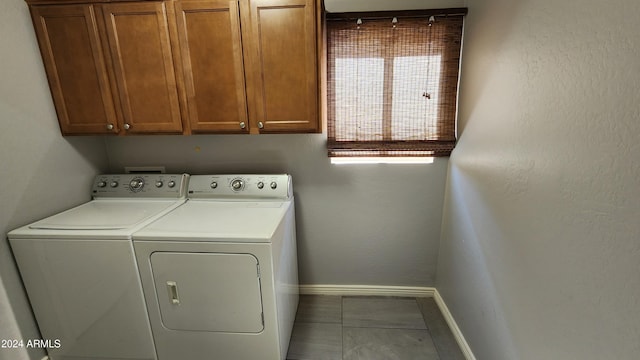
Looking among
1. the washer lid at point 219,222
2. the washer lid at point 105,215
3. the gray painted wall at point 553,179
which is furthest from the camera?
the washer lid at point 105,215

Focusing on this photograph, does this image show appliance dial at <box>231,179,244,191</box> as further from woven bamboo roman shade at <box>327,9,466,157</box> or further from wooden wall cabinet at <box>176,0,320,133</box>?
woven bamboo roman shade at <box>327,9,466,157</box>

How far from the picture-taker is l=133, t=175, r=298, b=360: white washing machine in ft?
4.69

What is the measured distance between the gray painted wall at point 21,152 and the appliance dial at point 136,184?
0.36 meters

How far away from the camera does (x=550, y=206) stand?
1072mm

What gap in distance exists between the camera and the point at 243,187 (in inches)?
76.7

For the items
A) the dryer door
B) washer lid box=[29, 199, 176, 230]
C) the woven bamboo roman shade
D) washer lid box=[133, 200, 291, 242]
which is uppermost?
the woven bamboo roman shade

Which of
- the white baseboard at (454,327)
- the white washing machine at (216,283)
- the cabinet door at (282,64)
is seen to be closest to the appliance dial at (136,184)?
the white washing machine at (216,283)

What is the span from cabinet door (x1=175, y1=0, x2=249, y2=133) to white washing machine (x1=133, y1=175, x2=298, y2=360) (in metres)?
0.57

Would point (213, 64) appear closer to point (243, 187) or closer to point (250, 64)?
point (250, 64)

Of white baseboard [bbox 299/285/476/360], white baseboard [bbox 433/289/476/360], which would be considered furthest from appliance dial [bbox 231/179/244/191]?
white baseboard [bbox 433/289/476/360]

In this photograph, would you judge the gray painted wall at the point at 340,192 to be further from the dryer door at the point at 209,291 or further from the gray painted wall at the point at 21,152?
the dryer door at the point at 209,291

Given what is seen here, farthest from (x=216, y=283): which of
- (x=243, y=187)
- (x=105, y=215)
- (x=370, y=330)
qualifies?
(x=370, y=330)

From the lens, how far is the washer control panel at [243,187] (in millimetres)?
1944

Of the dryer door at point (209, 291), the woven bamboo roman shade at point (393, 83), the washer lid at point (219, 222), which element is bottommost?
the dryer door at point (209, 291)
